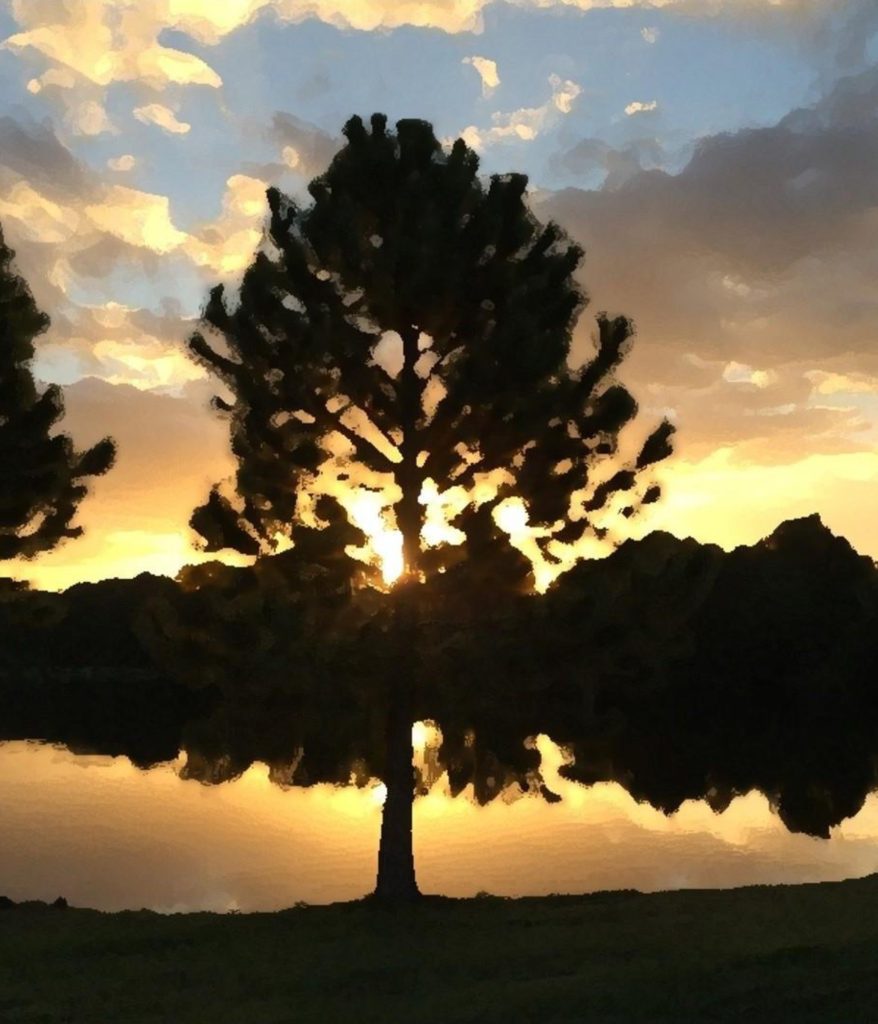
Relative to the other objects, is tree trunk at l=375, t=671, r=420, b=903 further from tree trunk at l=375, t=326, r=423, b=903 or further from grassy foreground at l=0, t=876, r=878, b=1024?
grassy foreground at l=0, t=876, r=878, b=1024

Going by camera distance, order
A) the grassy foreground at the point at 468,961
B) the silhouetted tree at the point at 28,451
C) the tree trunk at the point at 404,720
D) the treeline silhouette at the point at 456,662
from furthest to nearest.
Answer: the silhouetted tree at the point at 28,451, the tree trunk at the point at 404,720, the treeline silhouette at the point at 456,662, the grassy foreground at the point at 468,961

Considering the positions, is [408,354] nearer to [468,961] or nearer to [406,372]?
[406,372]

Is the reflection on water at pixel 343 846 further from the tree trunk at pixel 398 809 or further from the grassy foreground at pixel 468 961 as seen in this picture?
the grassy foreground at pixel 468 961

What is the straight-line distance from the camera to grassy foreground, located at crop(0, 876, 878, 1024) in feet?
32.7

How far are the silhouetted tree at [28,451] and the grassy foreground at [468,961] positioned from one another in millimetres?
8091

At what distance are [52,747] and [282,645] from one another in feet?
140

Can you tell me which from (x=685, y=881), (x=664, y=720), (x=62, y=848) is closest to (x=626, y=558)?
(x=685, y=881)

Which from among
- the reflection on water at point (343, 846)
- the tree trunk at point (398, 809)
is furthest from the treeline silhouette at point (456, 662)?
the reflection on water at point (343, 846)

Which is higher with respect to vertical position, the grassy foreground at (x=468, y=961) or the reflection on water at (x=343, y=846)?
the reflection on water at (x=343, y=846)

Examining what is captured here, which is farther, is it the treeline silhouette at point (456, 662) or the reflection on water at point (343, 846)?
the reflection on water at point (343, 846)

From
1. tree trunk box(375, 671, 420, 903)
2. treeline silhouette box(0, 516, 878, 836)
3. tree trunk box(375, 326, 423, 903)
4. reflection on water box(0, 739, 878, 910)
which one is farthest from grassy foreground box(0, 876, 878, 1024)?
reflection on water box(0, 739, 878, 910)

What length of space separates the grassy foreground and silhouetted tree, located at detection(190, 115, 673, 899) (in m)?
2.99

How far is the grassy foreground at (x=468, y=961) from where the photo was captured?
9977 mm

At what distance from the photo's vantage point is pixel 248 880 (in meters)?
23.2
